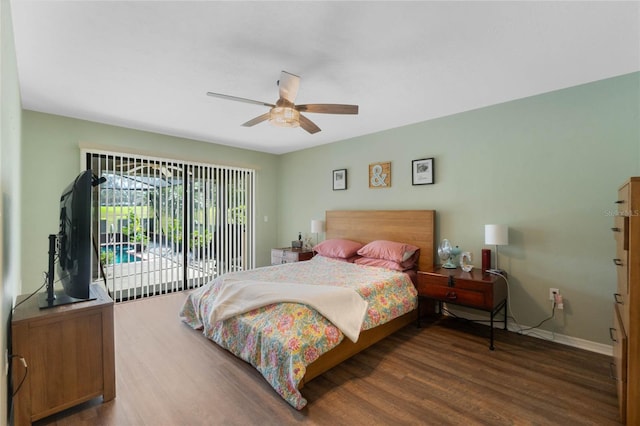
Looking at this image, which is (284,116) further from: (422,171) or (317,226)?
(317,226)

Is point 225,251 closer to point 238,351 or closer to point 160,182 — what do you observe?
point 160,182

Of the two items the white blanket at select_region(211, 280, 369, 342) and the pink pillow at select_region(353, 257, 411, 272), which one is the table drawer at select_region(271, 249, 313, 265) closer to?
the pink pillow at select_region(353, 257, 411, 272)

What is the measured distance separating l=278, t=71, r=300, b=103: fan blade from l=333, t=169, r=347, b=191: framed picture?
2314 millimetres

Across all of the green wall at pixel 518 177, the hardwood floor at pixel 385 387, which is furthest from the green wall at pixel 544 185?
the hardwood floor at pixel 385 387

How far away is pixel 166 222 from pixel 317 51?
11.7 ft

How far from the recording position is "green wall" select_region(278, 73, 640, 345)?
258cm

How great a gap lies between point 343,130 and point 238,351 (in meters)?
3.15

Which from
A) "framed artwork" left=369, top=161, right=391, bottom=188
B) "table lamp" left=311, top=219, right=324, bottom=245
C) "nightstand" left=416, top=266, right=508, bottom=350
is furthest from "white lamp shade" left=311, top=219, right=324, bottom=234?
"nightstand" left=416, top=266, right=508, bottom=350

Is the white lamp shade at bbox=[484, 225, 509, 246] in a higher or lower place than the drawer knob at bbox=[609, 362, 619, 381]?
higher

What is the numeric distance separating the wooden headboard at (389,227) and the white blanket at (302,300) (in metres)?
1.37

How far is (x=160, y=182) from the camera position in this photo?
4379 mm

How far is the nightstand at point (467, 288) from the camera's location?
270 cm

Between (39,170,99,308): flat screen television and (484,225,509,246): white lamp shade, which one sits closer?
(39,170,99,308): flat screen television

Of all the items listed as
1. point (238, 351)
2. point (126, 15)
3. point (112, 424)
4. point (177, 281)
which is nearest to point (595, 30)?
point (126, 15)
